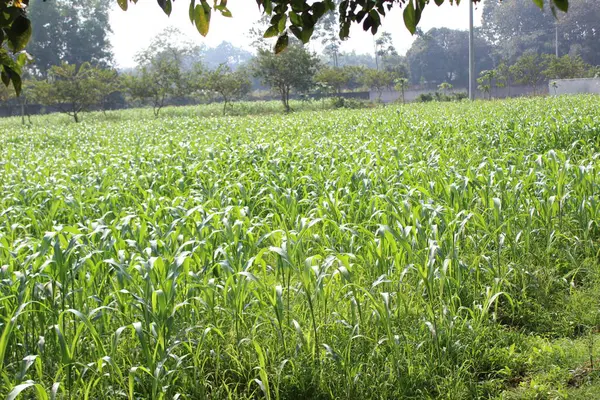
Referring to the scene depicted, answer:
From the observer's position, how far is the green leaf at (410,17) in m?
1.70

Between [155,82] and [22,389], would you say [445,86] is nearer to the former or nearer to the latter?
[155,82]

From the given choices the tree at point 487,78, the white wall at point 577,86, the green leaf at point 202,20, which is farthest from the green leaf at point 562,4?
the tree at point 487,78

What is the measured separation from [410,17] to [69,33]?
6048cm

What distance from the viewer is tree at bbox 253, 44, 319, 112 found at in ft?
124

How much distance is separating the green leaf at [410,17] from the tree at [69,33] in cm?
5666

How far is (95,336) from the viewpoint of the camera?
285cm

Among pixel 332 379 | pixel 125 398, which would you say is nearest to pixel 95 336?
pixel 125 398

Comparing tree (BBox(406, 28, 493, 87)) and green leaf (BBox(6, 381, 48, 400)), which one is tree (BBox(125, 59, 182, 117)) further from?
tree (BBox(406, 28, 493, 87))

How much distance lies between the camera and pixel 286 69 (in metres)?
37.7

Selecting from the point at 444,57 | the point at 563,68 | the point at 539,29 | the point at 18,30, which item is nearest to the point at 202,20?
the point at 18,30

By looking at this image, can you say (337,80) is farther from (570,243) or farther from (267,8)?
(267,8)

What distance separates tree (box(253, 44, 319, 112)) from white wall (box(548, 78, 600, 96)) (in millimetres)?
15632

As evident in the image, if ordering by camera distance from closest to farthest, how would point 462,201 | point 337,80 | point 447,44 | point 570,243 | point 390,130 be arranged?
point 570,243 → point 462,201 → point 390,130 → point 337,80 → point 447,44

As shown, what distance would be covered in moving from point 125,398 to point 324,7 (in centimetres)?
219
